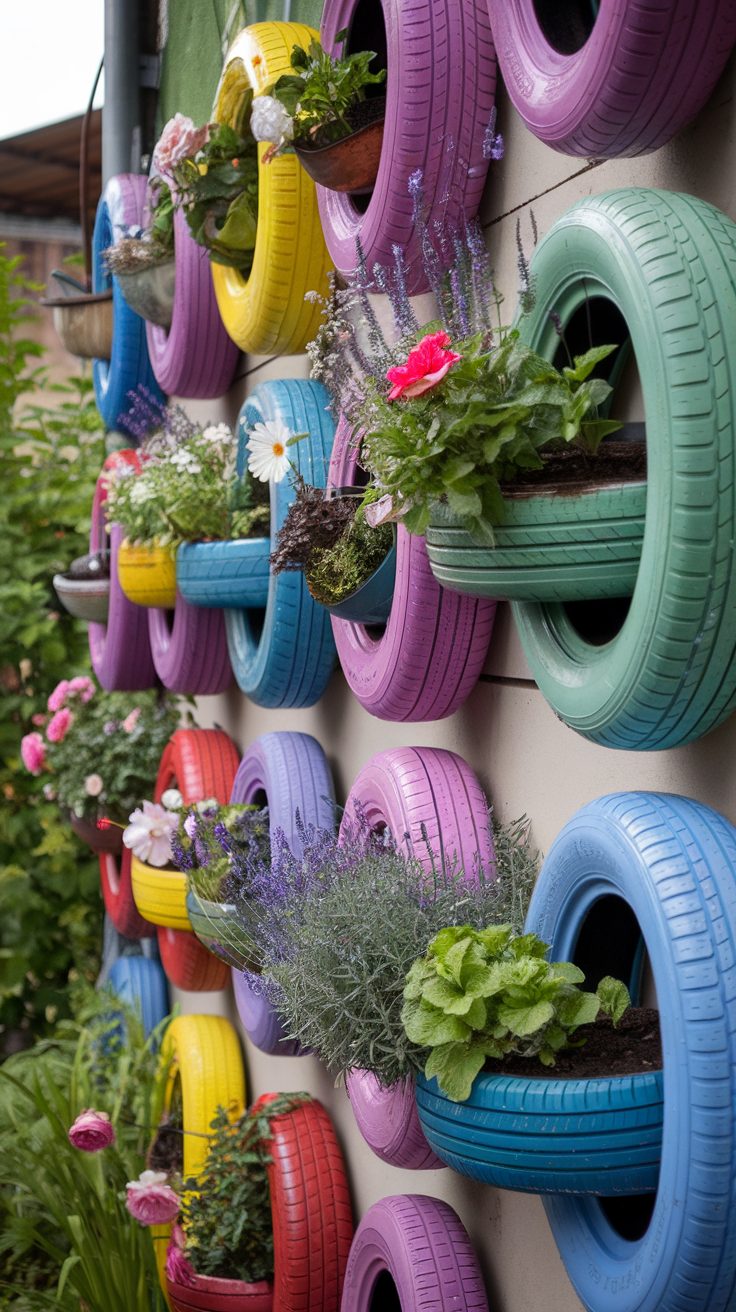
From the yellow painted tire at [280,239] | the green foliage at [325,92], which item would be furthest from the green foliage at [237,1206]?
the green foliage at [325,92]

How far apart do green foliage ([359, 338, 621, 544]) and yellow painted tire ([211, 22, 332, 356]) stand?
41.5 inches

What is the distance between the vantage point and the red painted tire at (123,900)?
392 cm

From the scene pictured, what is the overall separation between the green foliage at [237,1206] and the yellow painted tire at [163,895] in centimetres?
52

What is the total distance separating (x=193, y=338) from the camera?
304 cm

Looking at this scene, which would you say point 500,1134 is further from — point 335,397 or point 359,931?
point 335,397

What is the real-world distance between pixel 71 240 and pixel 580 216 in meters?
7.56

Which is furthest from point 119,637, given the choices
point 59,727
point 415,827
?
point 415,827

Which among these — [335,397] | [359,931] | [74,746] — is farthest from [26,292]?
[359,931]

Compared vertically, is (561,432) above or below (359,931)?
above

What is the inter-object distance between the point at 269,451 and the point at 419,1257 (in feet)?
4.39

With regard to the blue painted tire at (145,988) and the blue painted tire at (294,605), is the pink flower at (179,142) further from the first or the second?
the blue painted tire at (145,988)

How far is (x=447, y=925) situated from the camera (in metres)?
1.61

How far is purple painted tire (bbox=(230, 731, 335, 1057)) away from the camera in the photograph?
246 cm

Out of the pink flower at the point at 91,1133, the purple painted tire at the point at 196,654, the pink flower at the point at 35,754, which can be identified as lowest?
the pink flower at the point at 91,1133
